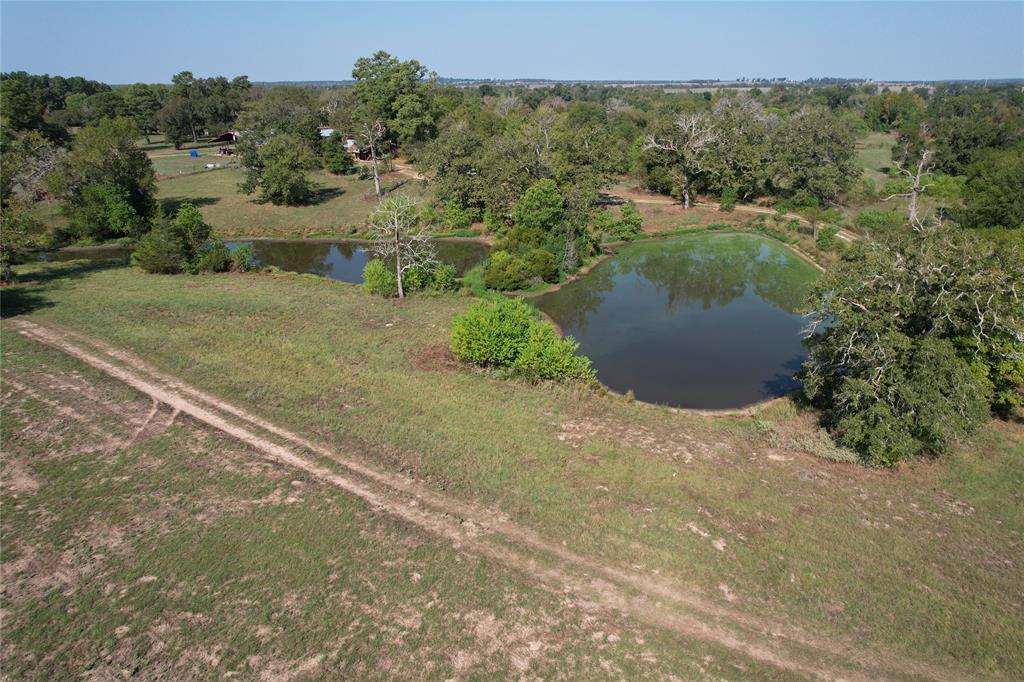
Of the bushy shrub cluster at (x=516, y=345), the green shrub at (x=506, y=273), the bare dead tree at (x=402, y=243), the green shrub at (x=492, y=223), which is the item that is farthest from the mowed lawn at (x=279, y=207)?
the bushy shrub cluster at (x=516, y=345)

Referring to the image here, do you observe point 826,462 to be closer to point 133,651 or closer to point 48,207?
point 133,651

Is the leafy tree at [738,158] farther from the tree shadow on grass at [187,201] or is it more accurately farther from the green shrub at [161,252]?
the tree shadow on grass at [187,201]

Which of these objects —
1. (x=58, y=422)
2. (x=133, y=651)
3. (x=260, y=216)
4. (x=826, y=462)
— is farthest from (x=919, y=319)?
(x=260, y=216)

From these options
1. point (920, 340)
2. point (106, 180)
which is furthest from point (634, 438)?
point (106, 180)

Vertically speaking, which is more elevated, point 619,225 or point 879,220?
point 879,220

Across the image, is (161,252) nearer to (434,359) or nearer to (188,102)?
(434,359)

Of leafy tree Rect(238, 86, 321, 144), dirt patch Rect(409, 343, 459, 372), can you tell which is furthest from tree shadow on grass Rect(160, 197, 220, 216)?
dirt patch Rect(409, 343, 459, 372)
